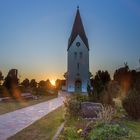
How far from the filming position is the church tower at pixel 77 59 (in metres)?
71.8

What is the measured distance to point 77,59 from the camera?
237ft

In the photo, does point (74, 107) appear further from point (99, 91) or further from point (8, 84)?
point (8, 84)

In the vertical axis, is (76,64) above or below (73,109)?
above

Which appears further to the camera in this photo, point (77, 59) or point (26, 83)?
point (26, 83)

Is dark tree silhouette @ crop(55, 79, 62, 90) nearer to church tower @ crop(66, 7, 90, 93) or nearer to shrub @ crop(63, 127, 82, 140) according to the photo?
church tower @ crop(66, 7, 90, 93)

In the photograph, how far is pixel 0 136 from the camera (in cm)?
1086

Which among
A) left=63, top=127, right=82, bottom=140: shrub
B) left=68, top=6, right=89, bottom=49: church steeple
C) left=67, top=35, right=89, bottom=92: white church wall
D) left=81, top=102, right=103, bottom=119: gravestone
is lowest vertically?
left=63, top=127, right=82, bottom=140: shrub

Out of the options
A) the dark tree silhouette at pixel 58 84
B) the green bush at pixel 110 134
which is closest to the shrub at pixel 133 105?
the green bush at pixel 110 134

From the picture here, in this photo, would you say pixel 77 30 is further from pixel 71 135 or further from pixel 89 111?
pixel 71 135

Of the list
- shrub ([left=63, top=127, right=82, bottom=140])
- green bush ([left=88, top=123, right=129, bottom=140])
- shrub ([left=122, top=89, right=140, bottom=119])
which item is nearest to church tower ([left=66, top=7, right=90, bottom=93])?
shrub ([left=122, top=89, right=140, bottom=119])

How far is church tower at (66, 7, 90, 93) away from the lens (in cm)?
Answer: 7175

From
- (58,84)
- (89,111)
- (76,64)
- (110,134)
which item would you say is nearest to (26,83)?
(76,64)

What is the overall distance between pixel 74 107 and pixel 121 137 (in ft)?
26.6

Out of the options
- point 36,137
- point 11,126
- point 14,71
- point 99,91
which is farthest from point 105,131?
point 14,71
